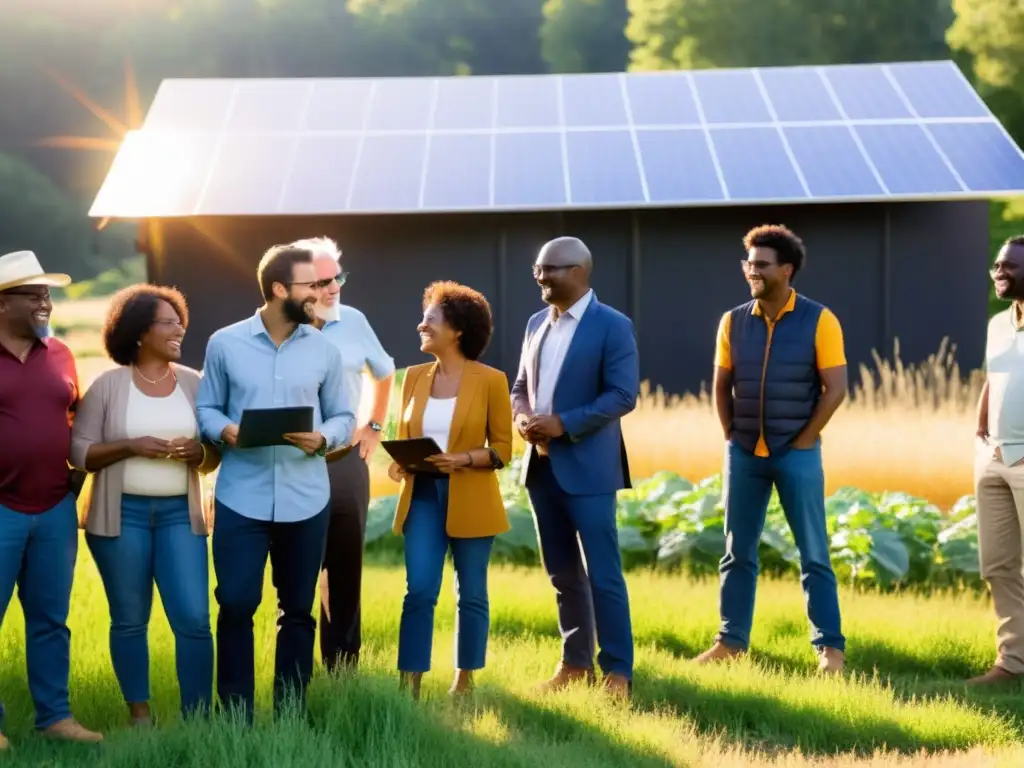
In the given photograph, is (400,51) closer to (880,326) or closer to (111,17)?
(111,17)

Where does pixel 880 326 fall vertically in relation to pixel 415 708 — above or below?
above

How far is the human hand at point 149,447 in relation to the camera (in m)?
5.03

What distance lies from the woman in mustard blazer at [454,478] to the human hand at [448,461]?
0.05m

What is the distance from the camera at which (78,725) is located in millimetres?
5309

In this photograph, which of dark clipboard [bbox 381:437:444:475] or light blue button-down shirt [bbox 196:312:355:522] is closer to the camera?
light blue button-down shirt [bbox 196:312:355:522]

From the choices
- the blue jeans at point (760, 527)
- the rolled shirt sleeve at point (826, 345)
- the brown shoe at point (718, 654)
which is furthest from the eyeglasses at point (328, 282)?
the brown shoe at point (718, 654)

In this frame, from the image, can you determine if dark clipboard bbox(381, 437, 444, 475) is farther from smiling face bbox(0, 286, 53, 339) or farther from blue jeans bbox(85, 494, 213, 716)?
smiling face bbox(0, 286, 53, 339)

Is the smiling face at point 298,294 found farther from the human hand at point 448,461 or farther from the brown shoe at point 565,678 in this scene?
the brown shoe at point 565,678

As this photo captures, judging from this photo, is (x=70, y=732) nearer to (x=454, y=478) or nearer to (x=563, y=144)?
(x=454, y=478)

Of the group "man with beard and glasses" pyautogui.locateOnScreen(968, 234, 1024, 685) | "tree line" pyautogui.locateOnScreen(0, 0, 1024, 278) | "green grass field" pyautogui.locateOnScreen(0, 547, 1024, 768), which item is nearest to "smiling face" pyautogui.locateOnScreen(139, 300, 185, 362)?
"green grass field" pyautogui.locateOnScreen(0, 547, 1024, 768)

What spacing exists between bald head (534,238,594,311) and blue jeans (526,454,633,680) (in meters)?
0.74

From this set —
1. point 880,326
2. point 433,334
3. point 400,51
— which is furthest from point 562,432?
point 400,51

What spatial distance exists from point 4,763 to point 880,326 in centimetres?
1300

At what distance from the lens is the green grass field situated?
488 centimetres
